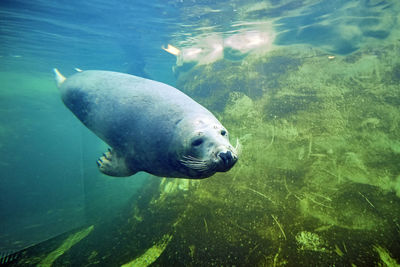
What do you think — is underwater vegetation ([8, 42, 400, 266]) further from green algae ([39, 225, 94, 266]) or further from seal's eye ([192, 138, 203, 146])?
seal's eye ([192, 138, 203, 146])

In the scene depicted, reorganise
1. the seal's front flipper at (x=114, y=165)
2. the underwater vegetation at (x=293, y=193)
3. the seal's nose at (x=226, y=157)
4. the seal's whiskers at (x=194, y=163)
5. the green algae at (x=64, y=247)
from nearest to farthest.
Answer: the seal's nose at (x=226, y=157) < the seal's whiskers at (x=194, y=163) < the underwater vegetation at (x=293, y=193) < the seal's front flipper at (x=114, y=165) < the green algae at (x=64, y=247)

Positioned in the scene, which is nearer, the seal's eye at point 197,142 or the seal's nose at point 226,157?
the seal's nose at point 226,157

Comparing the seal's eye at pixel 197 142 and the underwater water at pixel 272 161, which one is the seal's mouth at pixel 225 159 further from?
the underwater water at pixel 272 161

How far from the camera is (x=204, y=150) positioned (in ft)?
6.47

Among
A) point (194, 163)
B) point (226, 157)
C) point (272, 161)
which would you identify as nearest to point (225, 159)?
point (226, 157)

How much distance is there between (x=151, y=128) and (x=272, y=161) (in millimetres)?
2468

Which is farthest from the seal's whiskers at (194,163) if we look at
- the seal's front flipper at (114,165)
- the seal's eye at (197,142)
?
the seal's front flipper at (114,165)

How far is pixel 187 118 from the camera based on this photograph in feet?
7.50

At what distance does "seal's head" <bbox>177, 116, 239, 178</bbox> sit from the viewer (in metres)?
1.85

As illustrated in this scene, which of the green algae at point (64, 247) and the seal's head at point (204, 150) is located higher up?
the seal's head at point (204, 150)

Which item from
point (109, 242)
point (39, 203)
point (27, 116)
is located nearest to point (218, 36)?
point (109, 242)

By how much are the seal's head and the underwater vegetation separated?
1288mm

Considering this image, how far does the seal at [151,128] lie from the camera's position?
201cm

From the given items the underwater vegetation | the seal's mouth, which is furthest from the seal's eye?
the underwater vegetation
